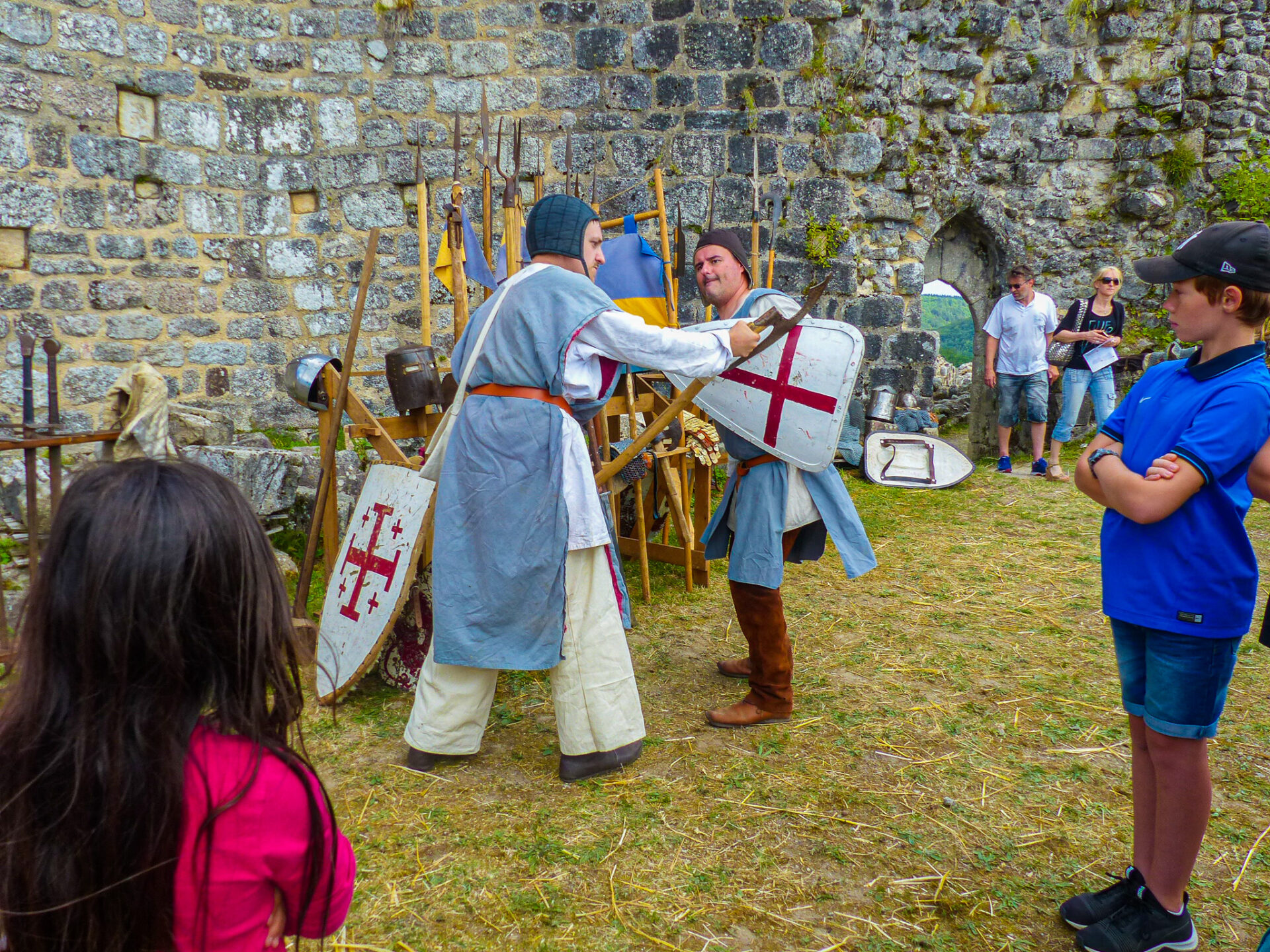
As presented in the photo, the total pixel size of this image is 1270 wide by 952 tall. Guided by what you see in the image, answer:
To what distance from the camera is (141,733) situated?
0.93 m

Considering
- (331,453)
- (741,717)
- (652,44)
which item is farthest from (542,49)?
(741,717)

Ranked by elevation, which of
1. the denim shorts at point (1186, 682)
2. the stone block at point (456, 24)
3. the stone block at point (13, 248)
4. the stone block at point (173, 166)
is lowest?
the denim shorts at point (1186, 682)

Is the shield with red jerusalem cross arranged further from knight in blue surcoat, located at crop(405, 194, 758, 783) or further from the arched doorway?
the arched doorway

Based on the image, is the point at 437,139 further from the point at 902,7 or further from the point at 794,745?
the point at 794,745

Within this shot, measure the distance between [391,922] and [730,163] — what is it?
5.97m

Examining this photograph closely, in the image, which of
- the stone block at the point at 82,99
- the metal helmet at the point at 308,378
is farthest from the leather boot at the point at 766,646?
the stone block at the point at 82,99

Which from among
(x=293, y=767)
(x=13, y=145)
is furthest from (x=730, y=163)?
(x=293, y=767)

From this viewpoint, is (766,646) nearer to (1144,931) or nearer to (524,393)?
(524,393)

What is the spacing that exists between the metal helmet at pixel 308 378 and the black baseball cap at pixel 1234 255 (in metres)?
2.98

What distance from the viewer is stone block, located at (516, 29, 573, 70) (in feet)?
21.4

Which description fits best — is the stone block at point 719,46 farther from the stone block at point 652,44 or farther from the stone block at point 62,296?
the stone block at point 62,296

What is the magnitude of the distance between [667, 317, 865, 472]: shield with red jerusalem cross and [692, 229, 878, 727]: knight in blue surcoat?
0.26 ft

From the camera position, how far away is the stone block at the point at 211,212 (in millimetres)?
6078

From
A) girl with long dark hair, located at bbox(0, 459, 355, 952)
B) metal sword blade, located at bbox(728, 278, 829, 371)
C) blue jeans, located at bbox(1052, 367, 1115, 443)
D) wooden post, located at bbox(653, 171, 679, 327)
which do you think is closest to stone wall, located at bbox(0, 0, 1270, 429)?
blue jeans, located at bbox(1052, 367, 1115, 443)
